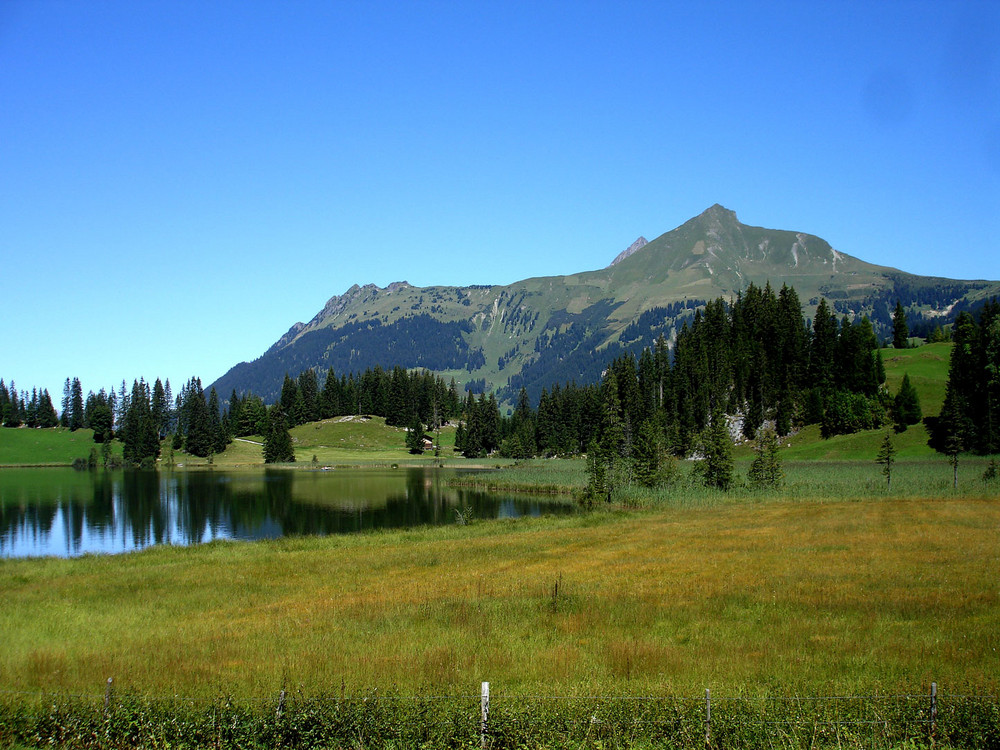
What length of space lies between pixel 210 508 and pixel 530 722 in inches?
3149

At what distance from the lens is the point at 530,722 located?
1431 centimetres

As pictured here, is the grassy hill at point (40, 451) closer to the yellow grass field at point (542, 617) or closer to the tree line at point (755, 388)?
the tree line at point (755, 388)

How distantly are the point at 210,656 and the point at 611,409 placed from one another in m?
82.7

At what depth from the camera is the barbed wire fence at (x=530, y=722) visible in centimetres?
1392

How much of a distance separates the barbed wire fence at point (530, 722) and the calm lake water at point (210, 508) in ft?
144

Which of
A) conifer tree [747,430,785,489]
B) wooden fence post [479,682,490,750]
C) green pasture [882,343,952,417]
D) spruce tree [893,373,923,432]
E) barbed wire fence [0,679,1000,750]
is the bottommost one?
conifer tree [747,430,785,489]

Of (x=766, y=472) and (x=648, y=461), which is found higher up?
(x=648, y=461)

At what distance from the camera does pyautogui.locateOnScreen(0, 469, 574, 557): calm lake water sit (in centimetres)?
6288

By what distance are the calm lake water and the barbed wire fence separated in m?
44.0

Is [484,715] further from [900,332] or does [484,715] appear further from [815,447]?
[900,332]

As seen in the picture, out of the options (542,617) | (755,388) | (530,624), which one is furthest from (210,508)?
(755,388)

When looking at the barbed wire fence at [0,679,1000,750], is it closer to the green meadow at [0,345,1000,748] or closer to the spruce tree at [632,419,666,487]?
the green meadow at [0,345,1000,748]

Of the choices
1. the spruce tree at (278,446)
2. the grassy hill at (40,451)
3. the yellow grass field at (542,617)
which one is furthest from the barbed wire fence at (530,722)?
the grassy hill at (40,451)

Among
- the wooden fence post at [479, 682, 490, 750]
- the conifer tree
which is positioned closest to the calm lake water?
the conifer tree
